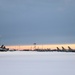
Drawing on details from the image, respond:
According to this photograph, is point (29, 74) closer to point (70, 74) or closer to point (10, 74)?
point (10, 74)

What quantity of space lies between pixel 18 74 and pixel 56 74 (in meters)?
2.33

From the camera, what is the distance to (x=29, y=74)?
59.9ft

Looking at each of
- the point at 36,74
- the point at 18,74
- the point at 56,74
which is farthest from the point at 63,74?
the point at 18,74

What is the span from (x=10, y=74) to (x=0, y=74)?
24.9 inches

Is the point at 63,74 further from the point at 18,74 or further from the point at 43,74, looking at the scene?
the point at 18,74

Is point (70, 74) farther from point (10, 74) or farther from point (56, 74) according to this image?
point (10, 74)

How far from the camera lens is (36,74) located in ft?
59.4

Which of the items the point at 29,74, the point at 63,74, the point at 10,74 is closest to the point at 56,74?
the point at 63,74

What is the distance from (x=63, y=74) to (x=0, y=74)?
3.84m

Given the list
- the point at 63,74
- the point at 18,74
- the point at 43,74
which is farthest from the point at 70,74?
the point at 18,74

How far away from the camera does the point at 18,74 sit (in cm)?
1819

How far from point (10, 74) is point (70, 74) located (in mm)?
3670

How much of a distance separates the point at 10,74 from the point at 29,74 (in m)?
1.17

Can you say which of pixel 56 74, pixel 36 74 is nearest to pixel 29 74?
pixel 36 74
